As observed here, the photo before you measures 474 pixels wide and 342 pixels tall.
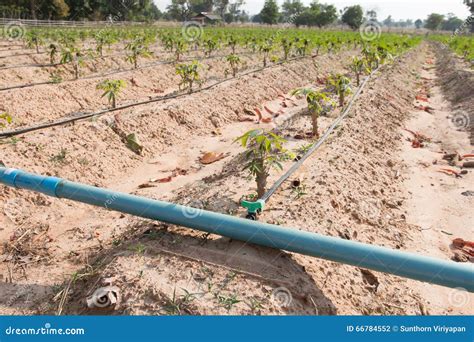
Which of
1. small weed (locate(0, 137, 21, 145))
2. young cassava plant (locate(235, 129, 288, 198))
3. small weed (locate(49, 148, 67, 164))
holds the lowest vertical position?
small weed (locate(49, 148, 67, 164))

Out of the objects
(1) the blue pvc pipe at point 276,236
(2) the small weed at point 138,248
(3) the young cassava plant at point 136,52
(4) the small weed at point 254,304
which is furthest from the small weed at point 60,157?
(3) the young cassava plant at point 136,52

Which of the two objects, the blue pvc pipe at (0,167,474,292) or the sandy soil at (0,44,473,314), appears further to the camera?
the sandy soil at (0,44,473,314)

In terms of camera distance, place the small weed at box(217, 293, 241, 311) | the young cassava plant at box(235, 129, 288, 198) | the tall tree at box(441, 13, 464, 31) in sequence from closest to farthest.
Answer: the small weed at box(217, 293, 241, 311), the young cassava plant at box(235, 129, 288, 198), the tall tree at box(441, 13, 464, 31)

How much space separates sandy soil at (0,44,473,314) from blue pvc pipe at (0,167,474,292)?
261mm

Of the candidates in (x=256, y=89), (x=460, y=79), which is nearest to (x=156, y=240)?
(x=256, y=89)

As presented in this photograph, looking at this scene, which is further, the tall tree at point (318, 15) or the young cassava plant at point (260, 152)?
the tall tree at point (318, 15)

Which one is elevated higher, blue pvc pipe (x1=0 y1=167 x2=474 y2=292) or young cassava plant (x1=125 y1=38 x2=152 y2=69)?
young cassava plant (x1=125 y1=38 x2=152 y2=69)

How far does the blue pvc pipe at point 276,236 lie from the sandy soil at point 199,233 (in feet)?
0.86

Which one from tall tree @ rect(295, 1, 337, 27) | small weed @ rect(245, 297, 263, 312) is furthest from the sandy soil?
tall tree @ rect(295, 1, 337, 27)

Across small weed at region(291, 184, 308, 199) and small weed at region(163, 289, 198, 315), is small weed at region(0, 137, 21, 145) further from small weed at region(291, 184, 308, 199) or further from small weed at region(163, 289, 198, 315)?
small weed at region(163, 289, 198, 315)

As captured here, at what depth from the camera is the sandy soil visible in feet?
11.0

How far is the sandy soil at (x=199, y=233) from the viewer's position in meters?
3.34

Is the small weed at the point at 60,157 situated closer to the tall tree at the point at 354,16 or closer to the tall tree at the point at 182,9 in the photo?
the tall tree at the point at 182,9

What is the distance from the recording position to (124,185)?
6832 mm
